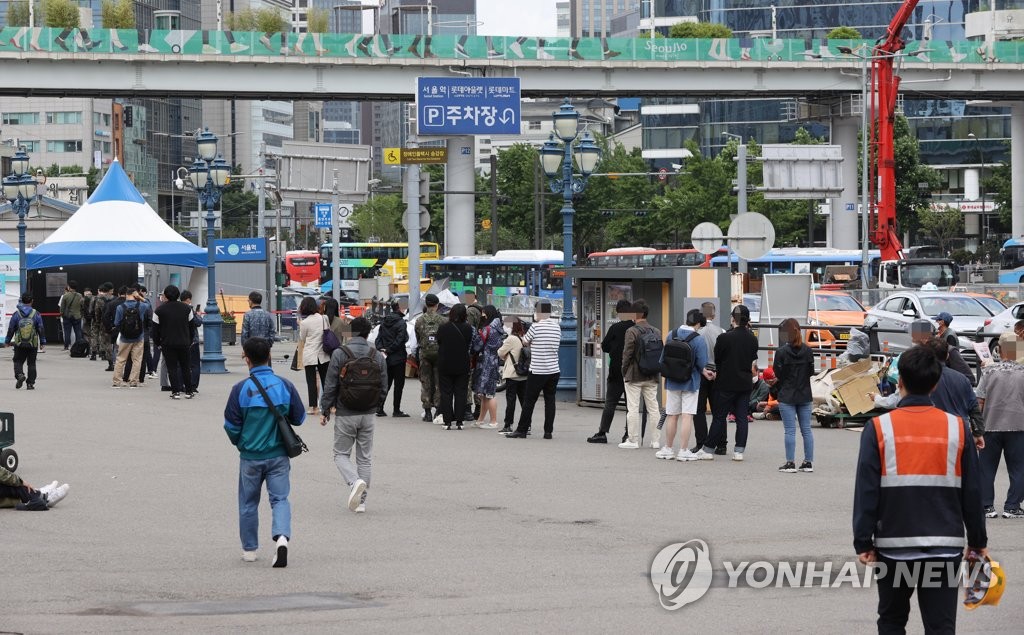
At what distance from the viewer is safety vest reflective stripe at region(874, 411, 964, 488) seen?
6.35 m

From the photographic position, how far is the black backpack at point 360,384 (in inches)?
503

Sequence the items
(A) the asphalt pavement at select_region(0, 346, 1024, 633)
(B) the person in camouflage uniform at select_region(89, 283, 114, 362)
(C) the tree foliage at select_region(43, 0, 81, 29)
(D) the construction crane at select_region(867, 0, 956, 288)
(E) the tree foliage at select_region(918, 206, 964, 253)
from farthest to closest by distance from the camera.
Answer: (E) the tree foliage at select_region(918, 206, 964, 253) < (C) the tree foliage at select_region(43, 0, 81, 29) < (D) the construction crane at select_region(867, 0, 956, 288) < (B) the person in camouflage uniform at select_region(89, 283, 114, 362) < (A) the asphalt pavement at select_region(0, 346, 1024, 633)

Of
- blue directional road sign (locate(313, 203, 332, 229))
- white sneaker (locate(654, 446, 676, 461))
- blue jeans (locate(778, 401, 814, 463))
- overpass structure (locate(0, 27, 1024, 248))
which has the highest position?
overpass structure (locate(0, 27, 1024, 248))

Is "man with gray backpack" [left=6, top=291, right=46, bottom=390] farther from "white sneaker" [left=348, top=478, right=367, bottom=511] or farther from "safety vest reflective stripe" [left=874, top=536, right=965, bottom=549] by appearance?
"safety vest reflective stripe" [left=874, top=536, right=965, bottom=549]

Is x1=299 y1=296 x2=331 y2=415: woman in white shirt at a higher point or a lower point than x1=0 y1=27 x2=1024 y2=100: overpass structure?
lower

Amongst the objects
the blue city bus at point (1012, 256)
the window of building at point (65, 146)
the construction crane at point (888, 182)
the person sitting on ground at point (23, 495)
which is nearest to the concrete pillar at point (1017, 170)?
the blue city bus at point (1012, 256)

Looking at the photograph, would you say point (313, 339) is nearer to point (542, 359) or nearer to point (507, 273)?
point (542, 359)

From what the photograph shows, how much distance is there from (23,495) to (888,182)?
144 ft

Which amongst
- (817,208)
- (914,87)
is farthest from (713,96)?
(817,208)

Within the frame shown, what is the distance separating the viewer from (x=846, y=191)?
66562mm

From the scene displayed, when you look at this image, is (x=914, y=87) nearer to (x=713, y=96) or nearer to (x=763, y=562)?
(x=713, y=96)

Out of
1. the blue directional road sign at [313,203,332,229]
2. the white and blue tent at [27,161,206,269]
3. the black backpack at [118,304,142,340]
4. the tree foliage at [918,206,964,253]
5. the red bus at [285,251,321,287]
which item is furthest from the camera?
the tree foliage at [918,206,964,253]

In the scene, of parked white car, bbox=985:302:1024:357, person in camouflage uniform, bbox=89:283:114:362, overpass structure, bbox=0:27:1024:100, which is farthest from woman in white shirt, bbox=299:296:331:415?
overpass structure, bbox=0:27:1024:100

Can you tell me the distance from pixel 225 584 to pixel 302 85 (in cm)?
5029
